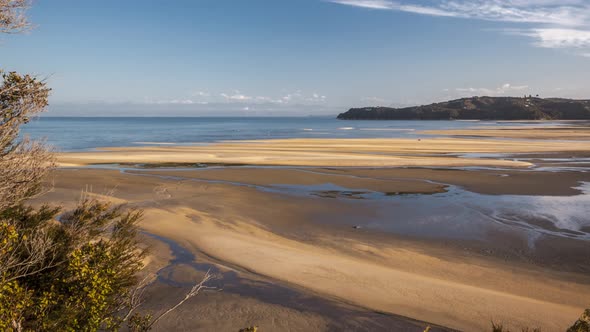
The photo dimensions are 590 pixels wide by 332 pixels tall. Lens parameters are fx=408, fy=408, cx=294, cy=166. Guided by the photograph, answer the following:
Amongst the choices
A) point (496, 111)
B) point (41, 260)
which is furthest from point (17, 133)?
point (496, 111)

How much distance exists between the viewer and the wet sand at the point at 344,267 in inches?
283

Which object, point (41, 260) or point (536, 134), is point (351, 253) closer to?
point (41, 260)

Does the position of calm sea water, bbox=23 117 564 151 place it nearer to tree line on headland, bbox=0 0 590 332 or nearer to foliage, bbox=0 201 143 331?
tree line on headland, bbox=0 0 590 332

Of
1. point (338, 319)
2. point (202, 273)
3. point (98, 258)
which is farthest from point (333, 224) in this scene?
point (98, 258)

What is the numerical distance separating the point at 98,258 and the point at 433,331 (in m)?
5.22

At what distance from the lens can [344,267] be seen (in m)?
9.52

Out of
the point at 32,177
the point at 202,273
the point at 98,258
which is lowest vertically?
the point at 202,273

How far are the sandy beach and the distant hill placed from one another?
143 metres

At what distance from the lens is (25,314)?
15.2ft

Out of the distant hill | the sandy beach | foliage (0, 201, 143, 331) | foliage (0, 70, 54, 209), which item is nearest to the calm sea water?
the sandy beach

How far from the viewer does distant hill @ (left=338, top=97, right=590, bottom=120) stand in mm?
142500

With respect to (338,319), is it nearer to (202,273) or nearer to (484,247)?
(202,273)

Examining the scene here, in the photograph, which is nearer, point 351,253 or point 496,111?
point 351,253

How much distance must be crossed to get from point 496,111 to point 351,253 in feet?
552
